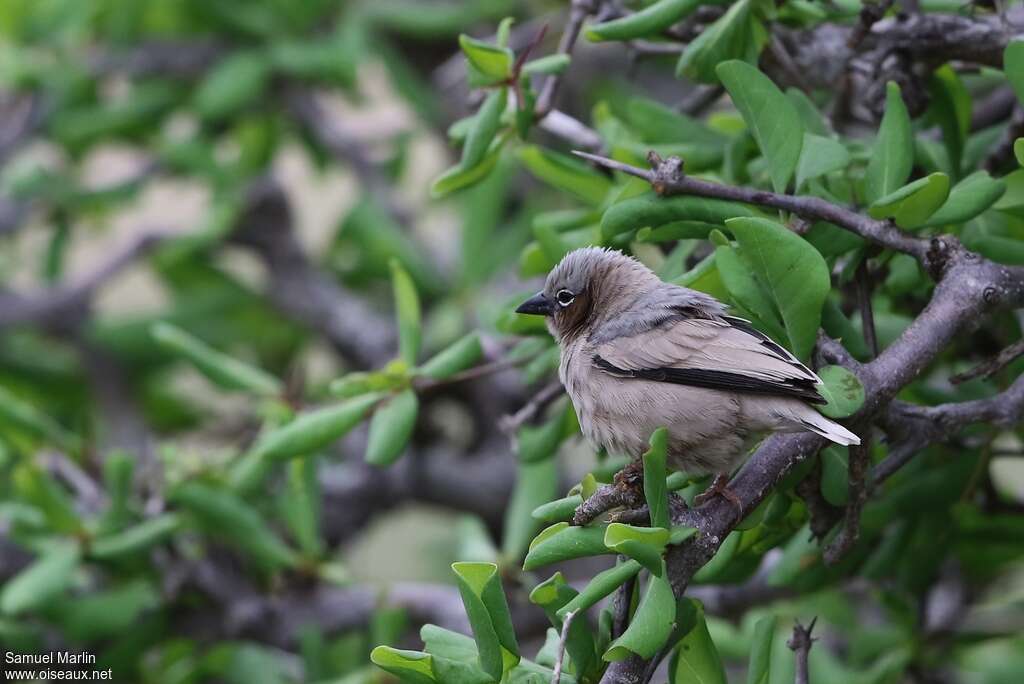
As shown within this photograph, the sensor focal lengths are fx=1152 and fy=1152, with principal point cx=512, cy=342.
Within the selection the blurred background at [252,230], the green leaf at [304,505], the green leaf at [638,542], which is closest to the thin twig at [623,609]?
the green leaf at [638,542]

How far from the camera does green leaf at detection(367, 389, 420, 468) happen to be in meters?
2.49

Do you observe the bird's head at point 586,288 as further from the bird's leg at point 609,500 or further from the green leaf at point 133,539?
the green leaf at point 133,539

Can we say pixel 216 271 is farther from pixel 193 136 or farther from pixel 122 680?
pixel 122 680

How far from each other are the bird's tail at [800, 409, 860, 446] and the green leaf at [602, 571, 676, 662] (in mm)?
392

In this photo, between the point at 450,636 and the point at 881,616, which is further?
the point at 881,616

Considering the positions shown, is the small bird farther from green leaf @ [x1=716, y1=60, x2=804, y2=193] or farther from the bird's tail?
green leaf @ [x1=716, y1=60, x2=804, y2=193]

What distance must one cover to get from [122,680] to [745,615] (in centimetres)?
193

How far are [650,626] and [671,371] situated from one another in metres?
0.66

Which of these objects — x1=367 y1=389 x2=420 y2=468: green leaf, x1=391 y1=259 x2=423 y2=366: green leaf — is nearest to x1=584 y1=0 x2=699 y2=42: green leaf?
x1=391 y1=259 x2=423 y2=366: green leaf

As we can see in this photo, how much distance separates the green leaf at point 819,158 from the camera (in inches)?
83.7

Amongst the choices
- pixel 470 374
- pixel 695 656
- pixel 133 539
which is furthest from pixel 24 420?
pixel 695 656

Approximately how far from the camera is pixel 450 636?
1907 millimetres

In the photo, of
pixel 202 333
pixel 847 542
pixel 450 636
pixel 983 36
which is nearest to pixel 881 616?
pixel 847 542

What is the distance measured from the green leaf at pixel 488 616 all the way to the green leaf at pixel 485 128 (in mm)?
932
